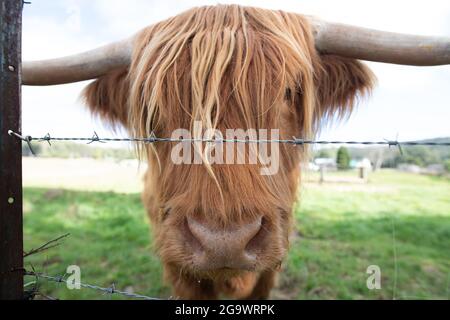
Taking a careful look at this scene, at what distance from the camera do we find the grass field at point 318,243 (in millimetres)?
4031

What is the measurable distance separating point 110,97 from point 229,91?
4.62ft

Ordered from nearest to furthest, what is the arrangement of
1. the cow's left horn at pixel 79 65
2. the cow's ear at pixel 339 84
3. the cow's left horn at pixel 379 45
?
the cow's left horn at pixel 379 45, the cow's left horn at pixel 79 65, the cow's ear at pixel 339 84

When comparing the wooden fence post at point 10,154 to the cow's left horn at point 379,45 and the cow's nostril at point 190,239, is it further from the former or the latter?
the cow's left horn at point 379,45

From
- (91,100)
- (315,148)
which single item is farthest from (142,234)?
(315,148)

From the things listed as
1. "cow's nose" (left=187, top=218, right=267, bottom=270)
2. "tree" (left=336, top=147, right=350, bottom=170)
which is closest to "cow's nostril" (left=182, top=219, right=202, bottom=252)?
"cow's nose" (left=187, top=218, right=267, bottom=270)

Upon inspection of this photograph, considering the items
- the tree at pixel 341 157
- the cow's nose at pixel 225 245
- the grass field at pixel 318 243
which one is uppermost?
the tree at pixel 341 157

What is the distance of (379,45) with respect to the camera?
1.90 meters

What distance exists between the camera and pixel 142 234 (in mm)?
6090


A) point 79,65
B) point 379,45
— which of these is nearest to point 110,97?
point 79,65

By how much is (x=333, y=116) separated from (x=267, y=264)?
61.2 inches
